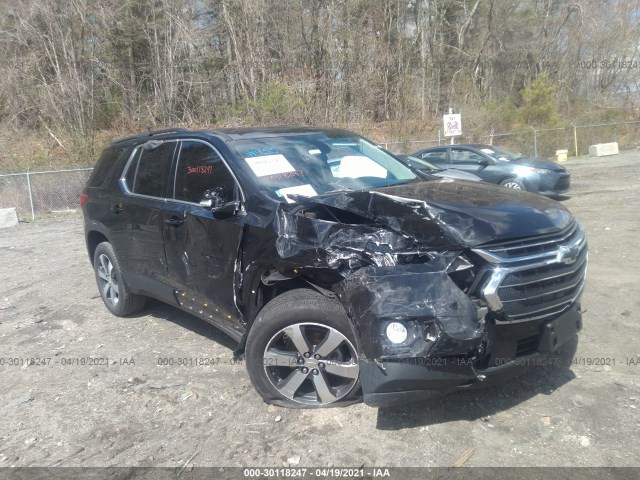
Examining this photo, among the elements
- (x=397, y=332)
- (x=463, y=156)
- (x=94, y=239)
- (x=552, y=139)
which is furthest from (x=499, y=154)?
(x=552, y=139)

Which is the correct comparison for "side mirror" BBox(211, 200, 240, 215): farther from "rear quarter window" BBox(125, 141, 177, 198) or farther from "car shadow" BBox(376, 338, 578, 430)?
"car shadow" BBox(376, 338, 578, 430)

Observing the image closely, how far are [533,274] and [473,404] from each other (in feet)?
3.37

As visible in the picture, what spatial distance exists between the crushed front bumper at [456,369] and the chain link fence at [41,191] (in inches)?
593

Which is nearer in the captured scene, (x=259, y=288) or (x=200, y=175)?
(x=259, y=288)

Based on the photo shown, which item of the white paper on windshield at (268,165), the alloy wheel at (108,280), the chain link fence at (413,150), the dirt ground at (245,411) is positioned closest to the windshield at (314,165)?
the white paper on windshield at (268,165)

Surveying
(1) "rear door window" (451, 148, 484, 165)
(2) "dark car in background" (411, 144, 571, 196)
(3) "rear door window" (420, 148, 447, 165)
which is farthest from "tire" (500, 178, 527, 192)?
(3) "rear door window" (420, 148, 447, 165)

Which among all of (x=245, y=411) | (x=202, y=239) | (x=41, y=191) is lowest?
(x=245, y=411)

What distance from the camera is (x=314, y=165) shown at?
4.60 meters

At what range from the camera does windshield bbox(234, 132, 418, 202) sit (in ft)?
14.1

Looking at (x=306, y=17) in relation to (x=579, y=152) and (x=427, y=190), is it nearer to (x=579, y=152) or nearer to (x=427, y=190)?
(x=579, y=152)

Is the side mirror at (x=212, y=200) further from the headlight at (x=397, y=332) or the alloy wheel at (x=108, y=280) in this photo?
the alloy wheel at (x=108, y=280)

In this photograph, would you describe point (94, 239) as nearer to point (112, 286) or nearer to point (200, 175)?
point (112, 286)

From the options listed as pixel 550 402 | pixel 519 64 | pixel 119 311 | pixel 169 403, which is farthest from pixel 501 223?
pixel 519 64

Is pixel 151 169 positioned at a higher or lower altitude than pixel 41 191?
higher
